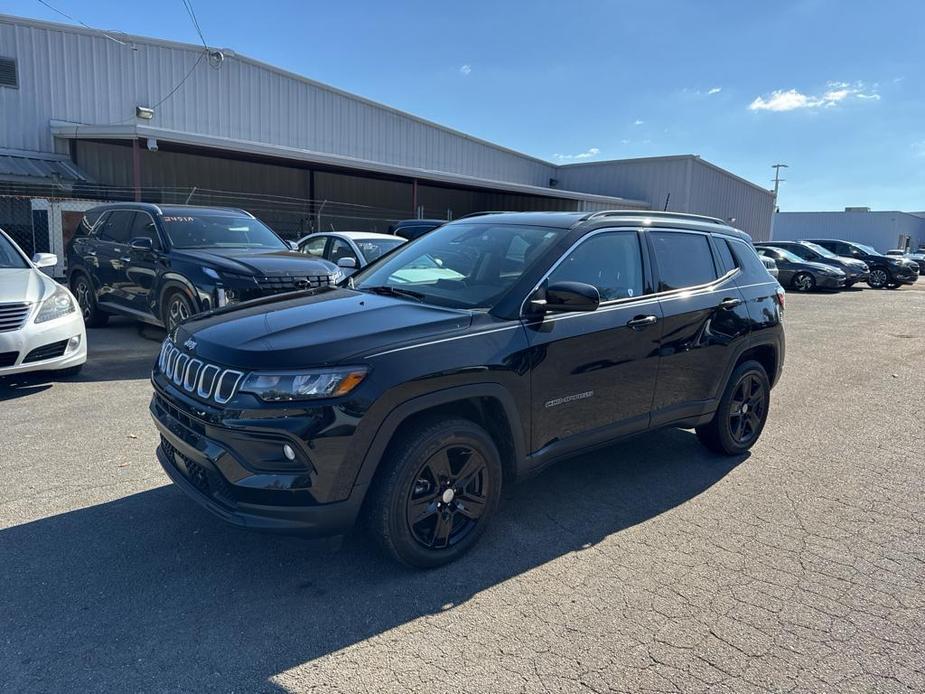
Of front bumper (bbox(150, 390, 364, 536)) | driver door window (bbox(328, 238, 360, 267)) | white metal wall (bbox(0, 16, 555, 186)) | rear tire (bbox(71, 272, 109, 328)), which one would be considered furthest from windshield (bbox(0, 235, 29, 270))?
white metal wall (bbox(0, 16, 555, 186))

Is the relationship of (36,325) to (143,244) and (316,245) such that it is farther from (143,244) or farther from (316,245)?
(316,245)

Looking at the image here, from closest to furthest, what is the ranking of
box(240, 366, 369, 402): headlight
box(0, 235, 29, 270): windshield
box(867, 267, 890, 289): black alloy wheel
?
box(240, 366, 369, 402): headlight
box(0, 235, 29, 270): windshield
box(867, 267, 890, 289): black alloy wheel

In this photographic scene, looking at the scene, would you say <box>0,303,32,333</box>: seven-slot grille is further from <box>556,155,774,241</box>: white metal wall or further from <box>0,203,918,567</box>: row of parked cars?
<box>556,155,774,241</box>: white metal wall

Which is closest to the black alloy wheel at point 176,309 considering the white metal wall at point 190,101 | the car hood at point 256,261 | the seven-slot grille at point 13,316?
the car hood at point 256,261

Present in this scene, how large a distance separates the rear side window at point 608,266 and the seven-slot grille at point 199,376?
1.79 metres

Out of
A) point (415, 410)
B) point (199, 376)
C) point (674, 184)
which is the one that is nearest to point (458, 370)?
point (415, 410)

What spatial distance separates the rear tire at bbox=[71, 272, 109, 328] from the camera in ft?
31.4

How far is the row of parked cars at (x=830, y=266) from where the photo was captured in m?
20.8

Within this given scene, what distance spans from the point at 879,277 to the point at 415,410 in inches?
1071

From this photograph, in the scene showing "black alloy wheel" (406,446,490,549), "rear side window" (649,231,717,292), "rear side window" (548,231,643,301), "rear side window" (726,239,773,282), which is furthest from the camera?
"rear side window" (726,239,773,282)

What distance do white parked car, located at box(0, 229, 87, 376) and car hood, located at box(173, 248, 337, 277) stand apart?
62.6 inches

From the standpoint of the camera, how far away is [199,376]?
3059mm

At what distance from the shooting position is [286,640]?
266 centimetres

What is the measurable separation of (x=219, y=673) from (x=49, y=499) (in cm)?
208
